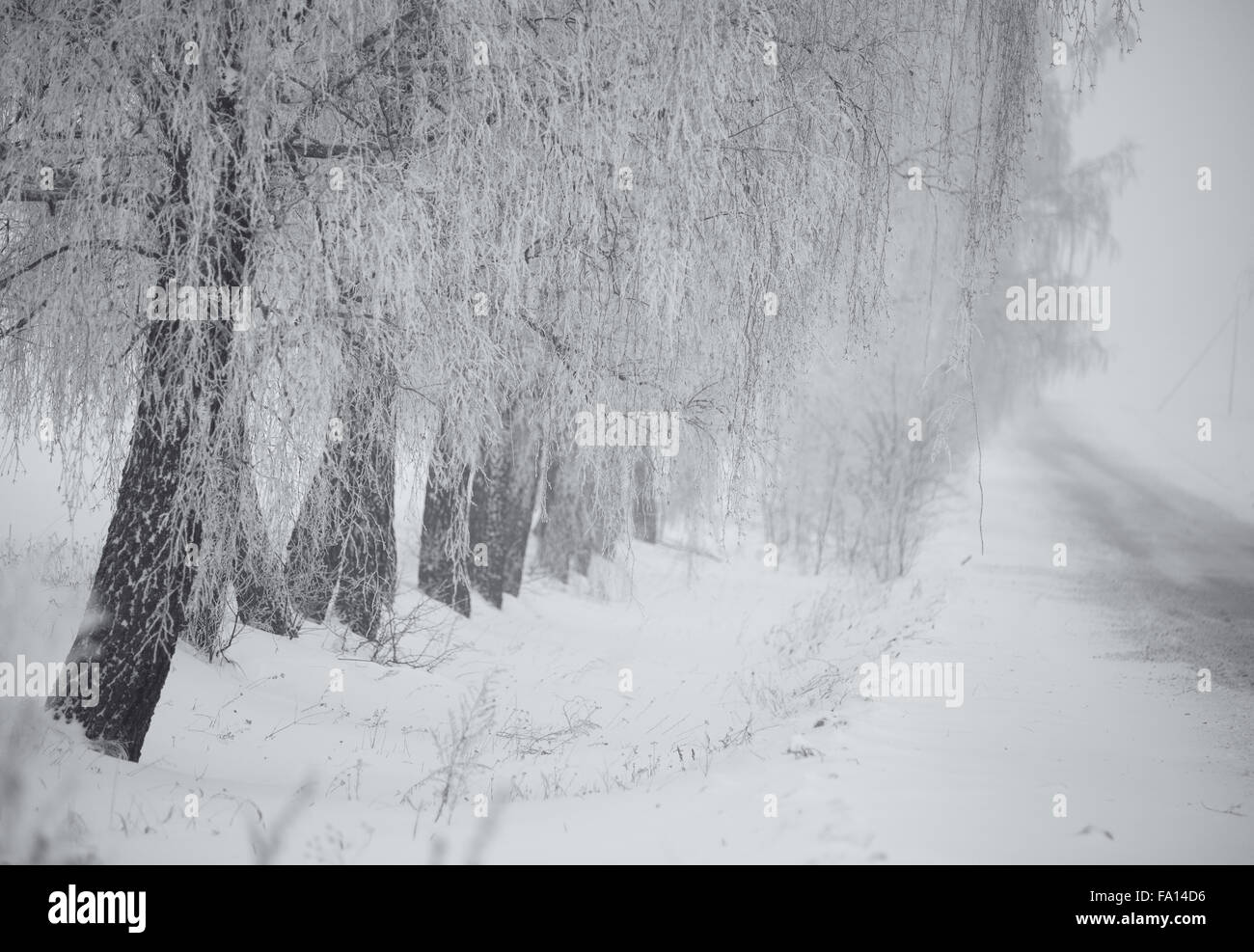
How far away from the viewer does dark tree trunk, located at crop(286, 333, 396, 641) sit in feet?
16.8

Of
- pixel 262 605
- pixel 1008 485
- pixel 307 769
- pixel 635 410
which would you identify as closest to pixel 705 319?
pixel 635 410

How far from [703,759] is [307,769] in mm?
2418

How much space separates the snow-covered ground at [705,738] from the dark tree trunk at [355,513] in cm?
40

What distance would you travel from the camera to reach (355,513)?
20.0 ft

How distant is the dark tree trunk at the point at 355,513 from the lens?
16.8ft

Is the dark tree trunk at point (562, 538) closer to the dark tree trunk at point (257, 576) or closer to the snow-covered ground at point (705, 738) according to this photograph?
the snow-covered ground at point (705, 738)

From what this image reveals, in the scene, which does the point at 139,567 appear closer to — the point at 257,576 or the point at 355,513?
the point at 257,576

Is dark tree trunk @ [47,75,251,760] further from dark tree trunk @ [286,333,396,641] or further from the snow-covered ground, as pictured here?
dark tree trunk @ [286,333,396,641]

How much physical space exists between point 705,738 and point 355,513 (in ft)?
10.5

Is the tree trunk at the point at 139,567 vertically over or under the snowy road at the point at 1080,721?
over

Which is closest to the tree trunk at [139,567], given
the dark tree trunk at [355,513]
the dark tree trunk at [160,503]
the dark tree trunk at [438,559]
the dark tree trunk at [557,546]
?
the dark tree trunk at [160,503]

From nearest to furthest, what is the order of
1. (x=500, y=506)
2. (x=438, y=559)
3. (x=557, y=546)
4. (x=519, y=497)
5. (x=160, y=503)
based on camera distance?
(x=160, y=503), (x=438, y=559), (x=500, y=506), (x=519, y=497), (x=557, y=546)

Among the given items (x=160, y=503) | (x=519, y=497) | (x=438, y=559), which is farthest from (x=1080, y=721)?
(x=519, y=497)
